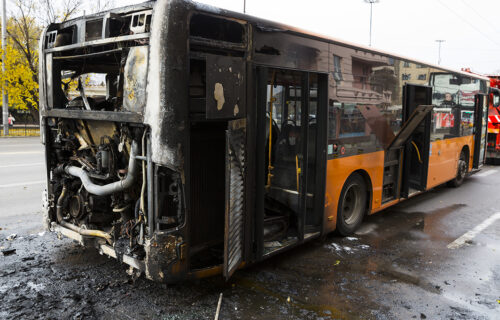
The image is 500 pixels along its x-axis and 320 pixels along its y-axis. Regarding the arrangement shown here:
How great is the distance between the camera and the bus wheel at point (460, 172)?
36.1 feet

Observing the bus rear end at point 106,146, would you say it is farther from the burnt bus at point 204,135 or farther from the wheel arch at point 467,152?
the wheel arch at point 467,152

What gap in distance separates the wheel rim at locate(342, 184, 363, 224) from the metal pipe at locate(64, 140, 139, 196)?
12.6ft

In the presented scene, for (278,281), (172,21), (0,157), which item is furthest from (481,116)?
(0,157)

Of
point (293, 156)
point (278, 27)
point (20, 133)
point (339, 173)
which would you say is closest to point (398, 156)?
point (339, 173)

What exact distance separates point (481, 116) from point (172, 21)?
10584mm

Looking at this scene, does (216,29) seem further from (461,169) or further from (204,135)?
(461,169)

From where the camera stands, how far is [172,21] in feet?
12.2

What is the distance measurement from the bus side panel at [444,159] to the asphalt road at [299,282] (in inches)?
80.5

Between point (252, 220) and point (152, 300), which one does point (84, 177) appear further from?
point (252, 220)

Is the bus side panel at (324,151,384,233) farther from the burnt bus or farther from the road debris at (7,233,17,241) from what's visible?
the road debris at (7,233,17,241)

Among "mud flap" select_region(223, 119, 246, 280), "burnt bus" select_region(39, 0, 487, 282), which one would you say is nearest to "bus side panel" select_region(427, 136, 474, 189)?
"burnt bus" select_region(39, 0, 487, 282)

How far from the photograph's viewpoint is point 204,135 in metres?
4.59

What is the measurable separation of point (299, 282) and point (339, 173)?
1.89 meters

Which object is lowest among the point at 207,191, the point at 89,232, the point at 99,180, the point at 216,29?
the point at 89,232
